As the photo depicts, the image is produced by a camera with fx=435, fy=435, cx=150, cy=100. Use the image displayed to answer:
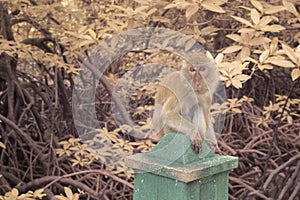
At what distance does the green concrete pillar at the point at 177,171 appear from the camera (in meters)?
0.79

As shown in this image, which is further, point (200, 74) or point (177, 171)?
point (200, 74)

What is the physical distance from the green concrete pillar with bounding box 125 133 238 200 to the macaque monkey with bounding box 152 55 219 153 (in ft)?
0.11

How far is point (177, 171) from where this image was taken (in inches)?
30.6

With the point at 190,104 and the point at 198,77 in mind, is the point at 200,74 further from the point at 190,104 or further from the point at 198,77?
the point at 190,104

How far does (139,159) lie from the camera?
2.70ft

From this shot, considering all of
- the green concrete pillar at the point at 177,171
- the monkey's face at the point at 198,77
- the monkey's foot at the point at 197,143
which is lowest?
the green concrete pillar at the point at 177,171

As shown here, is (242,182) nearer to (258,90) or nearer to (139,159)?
(258,90)

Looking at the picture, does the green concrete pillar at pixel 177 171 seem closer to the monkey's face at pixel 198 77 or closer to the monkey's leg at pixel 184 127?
the monkey's leg at pixel 184 127

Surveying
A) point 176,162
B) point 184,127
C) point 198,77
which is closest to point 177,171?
point 176,162

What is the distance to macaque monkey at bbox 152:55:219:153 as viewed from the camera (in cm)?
88

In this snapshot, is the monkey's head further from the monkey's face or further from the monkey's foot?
the monkey's foot

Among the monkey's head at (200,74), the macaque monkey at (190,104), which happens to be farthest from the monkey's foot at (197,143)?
the monkey's head at (200,74)

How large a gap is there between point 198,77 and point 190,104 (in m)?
0.12

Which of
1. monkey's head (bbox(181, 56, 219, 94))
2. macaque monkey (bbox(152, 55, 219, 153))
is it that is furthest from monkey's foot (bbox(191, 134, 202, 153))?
monkey's head (bbox(181, 56, 219, 94))
